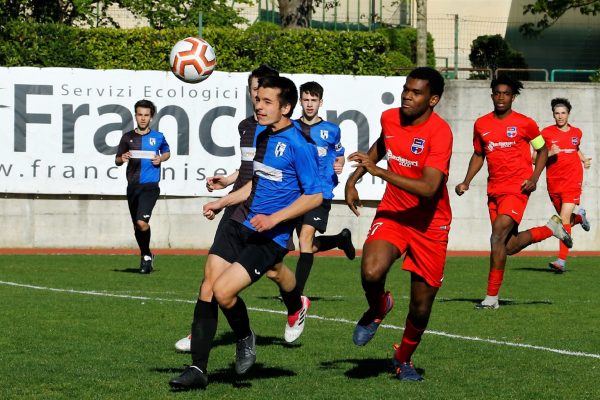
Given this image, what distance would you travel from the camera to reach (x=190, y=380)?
24.7 feet

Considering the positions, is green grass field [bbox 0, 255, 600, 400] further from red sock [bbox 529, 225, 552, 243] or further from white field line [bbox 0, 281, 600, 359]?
red sock [bbox 529, 225, 552, 243]

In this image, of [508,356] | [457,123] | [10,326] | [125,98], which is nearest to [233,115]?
[125,98]

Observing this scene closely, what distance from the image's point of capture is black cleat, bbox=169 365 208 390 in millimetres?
7520

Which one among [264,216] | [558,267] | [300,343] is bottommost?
[558,267]

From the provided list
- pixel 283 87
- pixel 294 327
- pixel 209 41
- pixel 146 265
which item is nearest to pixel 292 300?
pixel 294 327

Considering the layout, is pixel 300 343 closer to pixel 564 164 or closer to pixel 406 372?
pixel 406 372

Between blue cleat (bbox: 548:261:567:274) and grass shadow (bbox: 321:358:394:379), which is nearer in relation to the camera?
grass shadow (bbox: 321:358:394:379)

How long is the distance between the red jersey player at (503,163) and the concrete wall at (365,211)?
849cm

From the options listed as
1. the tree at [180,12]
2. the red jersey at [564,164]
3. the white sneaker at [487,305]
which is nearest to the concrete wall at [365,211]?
the red jersey at [564,164]

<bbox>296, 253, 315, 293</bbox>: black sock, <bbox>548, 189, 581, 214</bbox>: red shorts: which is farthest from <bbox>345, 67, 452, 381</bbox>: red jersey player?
<bbox>548, 189, 581, 214</bbox>: red shorts

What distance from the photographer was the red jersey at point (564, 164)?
18.1 m

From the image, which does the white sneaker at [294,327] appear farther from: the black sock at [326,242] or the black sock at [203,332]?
the black sock at [326,242]

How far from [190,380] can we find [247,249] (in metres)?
0.97

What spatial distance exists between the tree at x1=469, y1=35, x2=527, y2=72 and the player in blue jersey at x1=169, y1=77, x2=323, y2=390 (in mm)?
17345
